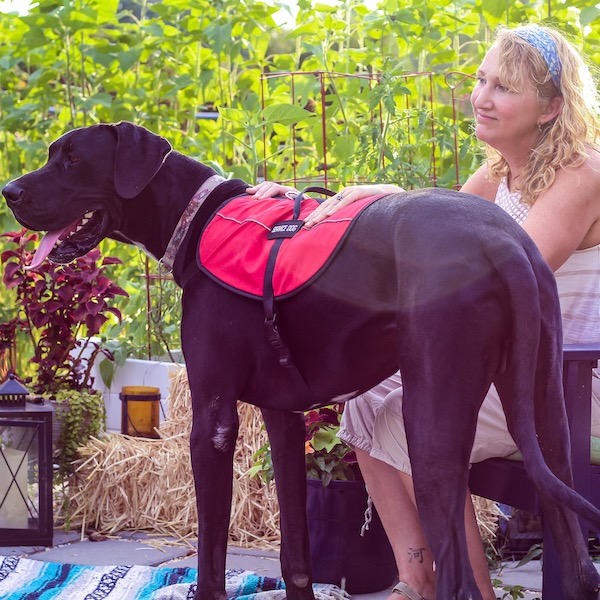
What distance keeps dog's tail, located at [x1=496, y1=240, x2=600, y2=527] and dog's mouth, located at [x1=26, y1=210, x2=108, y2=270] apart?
1.04m

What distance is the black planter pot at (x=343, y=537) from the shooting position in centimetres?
271

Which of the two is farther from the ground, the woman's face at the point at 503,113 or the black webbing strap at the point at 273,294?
the woman's face at the point at 503,113

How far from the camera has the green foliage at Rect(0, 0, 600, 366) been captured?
3.92 metres

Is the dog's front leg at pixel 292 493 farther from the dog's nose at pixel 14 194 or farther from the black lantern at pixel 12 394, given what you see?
the black lantern at pixel 12 394

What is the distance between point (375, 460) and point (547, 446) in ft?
2.21

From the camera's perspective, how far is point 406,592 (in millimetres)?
2369

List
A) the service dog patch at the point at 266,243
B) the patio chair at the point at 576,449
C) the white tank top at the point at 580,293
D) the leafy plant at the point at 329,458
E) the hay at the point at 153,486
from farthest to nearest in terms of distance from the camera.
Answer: the hay at the point at 153,486 < the leafy plant at the point at 329,458 < the white tank top at the point at 580,293 < the patio chair at the point at 576,449 < the service dog patch at the point at 266,243

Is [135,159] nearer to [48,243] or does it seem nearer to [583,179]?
[48,243]

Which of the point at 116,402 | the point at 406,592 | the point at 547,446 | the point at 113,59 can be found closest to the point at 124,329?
the point at 116,402

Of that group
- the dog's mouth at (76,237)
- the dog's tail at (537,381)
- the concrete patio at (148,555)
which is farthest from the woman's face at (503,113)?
the concrete patio at (148,555)

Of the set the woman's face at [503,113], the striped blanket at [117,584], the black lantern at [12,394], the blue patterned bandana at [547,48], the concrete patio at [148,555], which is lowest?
the concrete patio at [148,555]

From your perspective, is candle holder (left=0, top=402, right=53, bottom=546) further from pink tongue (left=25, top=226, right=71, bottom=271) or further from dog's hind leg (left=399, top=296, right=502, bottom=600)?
dog's hind leg (left=399, top=296, right=502, bottom=600)

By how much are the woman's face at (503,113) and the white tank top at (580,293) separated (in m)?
0.17

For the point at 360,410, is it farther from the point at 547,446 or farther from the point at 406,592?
the point at 547,446
